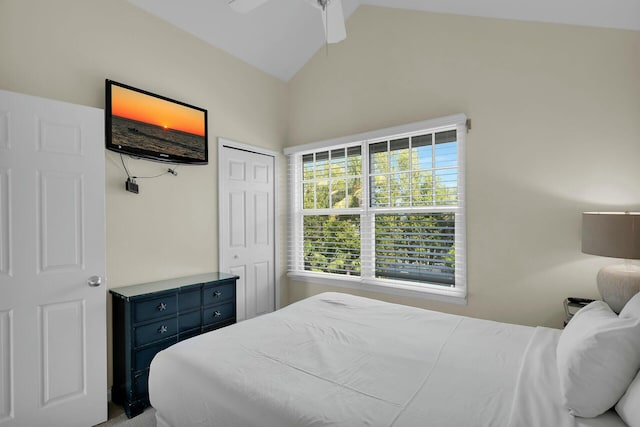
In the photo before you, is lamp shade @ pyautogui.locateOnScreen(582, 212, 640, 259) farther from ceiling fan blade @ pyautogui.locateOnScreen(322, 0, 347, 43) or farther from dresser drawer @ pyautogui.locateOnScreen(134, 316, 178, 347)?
dresser drawer @ pyautogui.locateOnScreen(134, 316, 178, 347)

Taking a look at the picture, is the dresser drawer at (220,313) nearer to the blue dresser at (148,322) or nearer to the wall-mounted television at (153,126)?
the blue dresser at (148,322)

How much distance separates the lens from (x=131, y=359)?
2.24m

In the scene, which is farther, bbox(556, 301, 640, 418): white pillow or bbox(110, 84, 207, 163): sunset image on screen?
bbox(110, 84, 207, 163): sunset image on screen

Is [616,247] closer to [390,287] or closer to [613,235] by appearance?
[613,235]

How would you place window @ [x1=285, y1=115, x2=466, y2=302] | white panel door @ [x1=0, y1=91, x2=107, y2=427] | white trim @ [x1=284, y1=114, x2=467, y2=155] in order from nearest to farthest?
white panel door @ [x1=0, y1=91, x2=107, y2=427] → white trim @ [x1=284, y1=114, x2=467, y2=155] → window @ [x1=285, y1=115, x2=466, y2=302]

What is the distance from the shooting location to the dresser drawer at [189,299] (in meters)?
2.55

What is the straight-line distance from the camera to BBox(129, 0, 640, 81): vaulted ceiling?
2.30 meters

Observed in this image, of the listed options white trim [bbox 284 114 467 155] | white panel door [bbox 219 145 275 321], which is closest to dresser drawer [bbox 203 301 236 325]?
white panel door [bbox 219 145 275 321]

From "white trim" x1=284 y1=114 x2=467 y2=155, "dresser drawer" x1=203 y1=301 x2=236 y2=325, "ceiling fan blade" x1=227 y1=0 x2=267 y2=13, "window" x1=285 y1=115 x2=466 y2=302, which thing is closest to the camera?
"ceiling fan blade" x1=227 y1=0 x2=267 y2=13

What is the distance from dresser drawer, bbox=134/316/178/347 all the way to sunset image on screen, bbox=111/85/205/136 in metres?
1.59

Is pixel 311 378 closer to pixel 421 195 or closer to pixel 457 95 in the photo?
pixel 421 195

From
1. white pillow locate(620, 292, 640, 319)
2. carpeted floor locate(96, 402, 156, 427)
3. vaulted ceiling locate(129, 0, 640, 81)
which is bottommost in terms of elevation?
carpeted floor locate(96, 402, 156, 427)

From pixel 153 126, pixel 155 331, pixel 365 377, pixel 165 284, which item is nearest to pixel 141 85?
pixel 153 126

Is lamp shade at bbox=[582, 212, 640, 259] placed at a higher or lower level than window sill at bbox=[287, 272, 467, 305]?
higher
